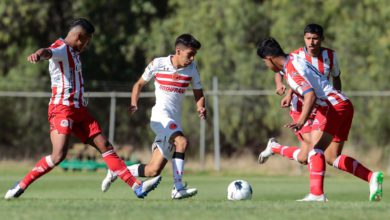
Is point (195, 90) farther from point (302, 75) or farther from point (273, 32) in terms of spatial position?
point (273, 32)

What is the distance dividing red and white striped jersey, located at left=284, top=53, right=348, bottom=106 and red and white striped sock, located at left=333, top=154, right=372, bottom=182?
754 millimetres

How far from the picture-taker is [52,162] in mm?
10805

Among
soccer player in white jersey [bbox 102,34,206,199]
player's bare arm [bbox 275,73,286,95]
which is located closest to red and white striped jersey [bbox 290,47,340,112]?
player's bare arm [bbox 275,73,286,95]

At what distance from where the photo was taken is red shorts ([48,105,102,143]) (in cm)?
1084

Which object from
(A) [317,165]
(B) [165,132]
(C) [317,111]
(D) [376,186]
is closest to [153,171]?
(B) [165,132]

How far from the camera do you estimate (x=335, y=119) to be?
11.5m

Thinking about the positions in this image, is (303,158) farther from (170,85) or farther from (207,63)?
(207,63)

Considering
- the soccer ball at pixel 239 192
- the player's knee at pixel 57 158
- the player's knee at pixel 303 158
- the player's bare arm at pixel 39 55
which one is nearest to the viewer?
the player's bare arm at pixel 39 55

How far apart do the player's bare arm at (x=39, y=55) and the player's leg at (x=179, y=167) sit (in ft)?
7.27

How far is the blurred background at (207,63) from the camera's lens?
87.6 ft

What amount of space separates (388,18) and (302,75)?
16.9 metres

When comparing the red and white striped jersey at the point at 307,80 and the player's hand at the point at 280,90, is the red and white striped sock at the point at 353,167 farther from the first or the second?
the player's hand at the point at 280,90

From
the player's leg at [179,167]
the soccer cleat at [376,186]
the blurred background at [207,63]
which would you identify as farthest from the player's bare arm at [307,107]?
the blurred background at [207,63]

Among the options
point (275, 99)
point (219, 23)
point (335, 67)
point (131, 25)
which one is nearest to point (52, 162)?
point (335, 67)
